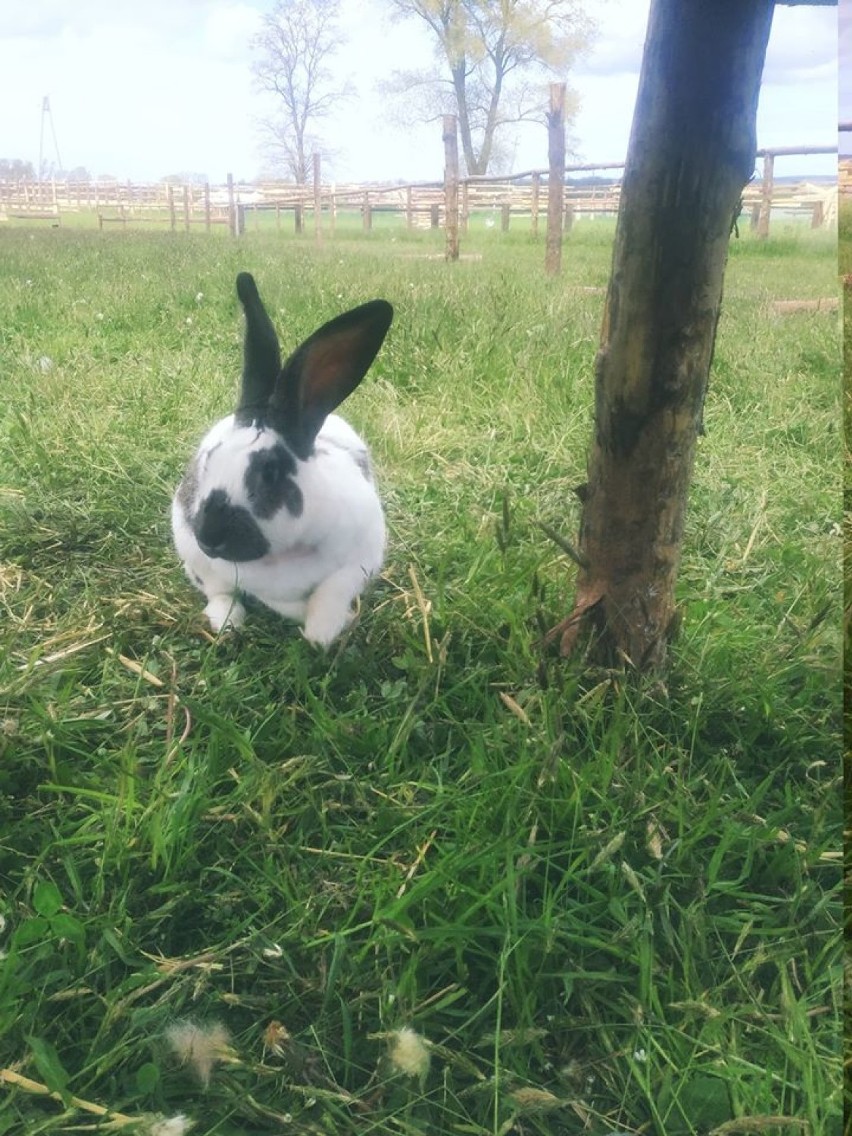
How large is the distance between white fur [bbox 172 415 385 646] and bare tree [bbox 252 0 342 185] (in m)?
0.41

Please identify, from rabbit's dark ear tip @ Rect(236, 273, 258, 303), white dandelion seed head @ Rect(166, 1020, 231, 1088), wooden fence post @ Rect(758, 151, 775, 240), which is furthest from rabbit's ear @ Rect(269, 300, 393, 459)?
white dandelion seed head @ Rect(166, 1020, 231, 1088)

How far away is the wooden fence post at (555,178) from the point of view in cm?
125

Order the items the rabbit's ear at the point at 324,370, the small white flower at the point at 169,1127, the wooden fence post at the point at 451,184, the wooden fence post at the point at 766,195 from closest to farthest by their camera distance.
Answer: the small white flower at the point at 169,1127 → the wooden fence post at the point at 766,195 → the rabbit's ear at the point at 324,370 → the wooden fence post at the point at 451,184

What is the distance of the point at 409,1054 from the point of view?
32.0 inches

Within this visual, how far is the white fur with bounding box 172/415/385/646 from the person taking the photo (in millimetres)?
1229

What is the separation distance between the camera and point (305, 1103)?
2.59 ft

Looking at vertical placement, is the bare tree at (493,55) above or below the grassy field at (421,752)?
above

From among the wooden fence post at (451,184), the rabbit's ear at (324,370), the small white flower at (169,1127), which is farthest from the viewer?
the wooden fence post at (451,184)

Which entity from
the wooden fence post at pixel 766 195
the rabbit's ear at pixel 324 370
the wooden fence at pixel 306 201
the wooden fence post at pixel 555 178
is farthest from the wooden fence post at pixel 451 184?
the wooden fence post at pixel 766 195

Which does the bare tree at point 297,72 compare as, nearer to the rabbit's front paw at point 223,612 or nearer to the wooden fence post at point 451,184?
the wooden fence post at point 451,184

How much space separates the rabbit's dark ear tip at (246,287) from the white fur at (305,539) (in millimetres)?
A: 167

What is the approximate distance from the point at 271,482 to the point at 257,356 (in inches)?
6.6

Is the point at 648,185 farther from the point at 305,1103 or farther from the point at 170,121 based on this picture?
the point at 305,1103

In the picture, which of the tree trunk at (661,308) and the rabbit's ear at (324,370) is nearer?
the tree trunk at (661,308)
